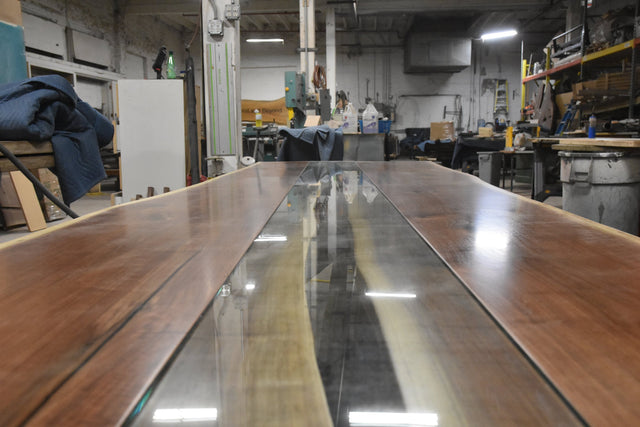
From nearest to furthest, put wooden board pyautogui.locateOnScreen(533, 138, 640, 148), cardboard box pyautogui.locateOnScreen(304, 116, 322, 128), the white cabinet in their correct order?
wooden board pyautogui.locateOnScreen(533, 138, 640, 148)
the white cabinet
cardboard box pyautogui.locateOnScreen(304, 116, 322, 128)

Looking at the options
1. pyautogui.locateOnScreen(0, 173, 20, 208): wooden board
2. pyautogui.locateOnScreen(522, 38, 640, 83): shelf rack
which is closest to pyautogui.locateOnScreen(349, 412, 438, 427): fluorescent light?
pyautogui.locateOnScreen(0, 173, 20, 208): wooden board

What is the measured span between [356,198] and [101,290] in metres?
0.85

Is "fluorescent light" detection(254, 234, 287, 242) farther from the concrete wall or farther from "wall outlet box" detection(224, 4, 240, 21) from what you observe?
the concrete wall

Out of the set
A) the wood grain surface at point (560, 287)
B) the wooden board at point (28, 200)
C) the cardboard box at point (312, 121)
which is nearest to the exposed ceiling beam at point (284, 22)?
the cardboard box at point (312, 121)

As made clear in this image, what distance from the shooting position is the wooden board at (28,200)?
302 centimetres

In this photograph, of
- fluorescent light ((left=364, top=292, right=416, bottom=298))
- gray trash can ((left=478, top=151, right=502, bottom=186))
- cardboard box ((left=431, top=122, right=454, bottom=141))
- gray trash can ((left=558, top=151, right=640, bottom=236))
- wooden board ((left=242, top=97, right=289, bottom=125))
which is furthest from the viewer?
wooden board ((left=242, top=97, right=289, bottom=125))

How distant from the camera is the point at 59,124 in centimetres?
173

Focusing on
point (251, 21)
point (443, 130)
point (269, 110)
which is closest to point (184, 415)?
point (443, 130)

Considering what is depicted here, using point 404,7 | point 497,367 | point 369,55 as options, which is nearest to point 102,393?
point 497,367

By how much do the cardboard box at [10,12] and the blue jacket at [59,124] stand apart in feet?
5.27

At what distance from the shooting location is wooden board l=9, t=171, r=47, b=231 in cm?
302

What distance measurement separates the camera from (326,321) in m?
0.44

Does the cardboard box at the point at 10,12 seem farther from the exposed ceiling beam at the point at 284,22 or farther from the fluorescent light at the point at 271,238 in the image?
the exposed ceiling beam at the point at 284,22

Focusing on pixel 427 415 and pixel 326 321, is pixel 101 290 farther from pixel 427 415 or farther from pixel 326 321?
pixel 427 415
